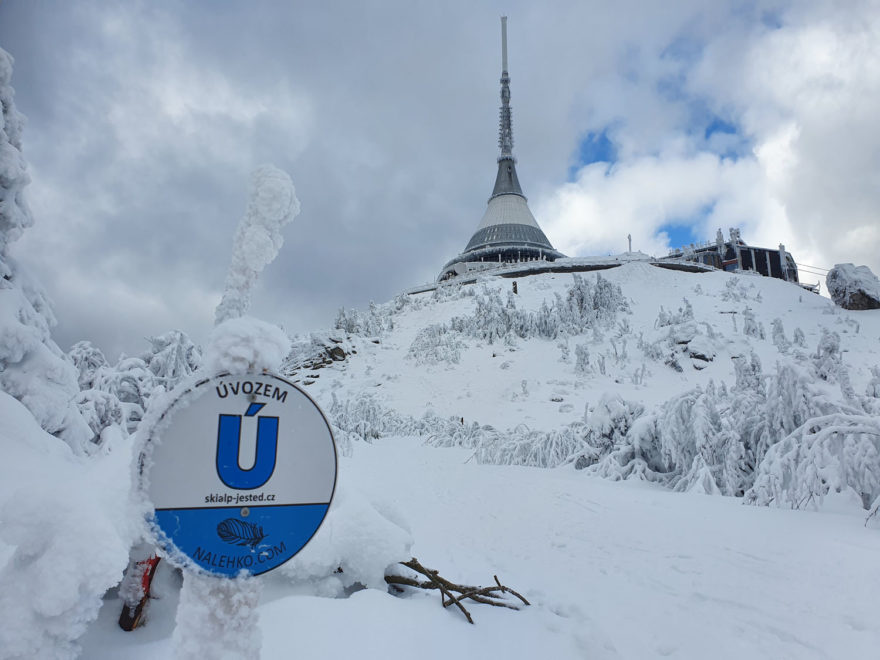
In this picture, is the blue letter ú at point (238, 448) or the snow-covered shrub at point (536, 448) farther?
the snow-covered shrub at point (536, 448)

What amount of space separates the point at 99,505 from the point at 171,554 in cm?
41

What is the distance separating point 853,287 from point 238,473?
3148 cm

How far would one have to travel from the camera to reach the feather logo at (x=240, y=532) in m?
1.26

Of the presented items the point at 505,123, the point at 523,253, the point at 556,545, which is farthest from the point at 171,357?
the point at 505,123

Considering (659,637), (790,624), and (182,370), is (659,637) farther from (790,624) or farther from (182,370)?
(182,370)

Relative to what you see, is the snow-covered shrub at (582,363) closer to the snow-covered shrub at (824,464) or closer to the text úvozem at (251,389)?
the snow-covered shrub at (824,464)

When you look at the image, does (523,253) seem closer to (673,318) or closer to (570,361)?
(673,318)

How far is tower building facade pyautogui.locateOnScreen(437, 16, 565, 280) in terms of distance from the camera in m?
54.5

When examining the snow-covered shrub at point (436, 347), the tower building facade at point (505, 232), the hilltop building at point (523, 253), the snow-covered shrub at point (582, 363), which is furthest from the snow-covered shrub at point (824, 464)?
the tower building facade at point (505, 232)

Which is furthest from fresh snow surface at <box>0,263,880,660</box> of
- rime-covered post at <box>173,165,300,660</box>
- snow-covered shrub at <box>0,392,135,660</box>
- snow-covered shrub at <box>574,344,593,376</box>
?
snow-covered shrub at <box>574,344,593,376</box>

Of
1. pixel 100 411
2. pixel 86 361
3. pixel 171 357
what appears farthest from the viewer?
pixel 171 357

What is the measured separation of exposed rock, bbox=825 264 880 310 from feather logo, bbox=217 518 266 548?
3134 cm

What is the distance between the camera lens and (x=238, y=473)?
128 cm

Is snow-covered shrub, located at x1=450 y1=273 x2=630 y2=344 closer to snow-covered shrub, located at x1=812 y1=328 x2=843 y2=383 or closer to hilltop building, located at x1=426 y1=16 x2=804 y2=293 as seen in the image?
hilltop building, located at x1=426 y1=16 x2=804 y2=293
